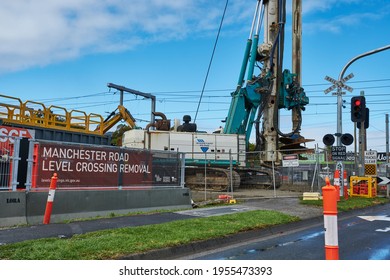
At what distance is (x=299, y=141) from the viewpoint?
2436cm

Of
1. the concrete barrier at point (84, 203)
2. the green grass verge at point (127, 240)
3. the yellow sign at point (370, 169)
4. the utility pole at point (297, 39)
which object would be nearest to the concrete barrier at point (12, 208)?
the concrete barrier at point (84, 203)

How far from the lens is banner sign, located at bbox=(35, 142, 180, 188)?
10523 millimetres

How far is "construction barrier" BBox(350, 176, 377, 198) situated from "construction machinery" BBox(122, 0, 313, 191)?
3126mm

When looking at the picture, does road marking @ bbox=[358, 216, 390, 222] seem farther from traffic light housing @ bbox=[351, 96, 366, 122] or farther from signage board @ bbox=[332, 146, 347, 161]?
traffic light housing @ bbox=[351, 96, 366, 122]

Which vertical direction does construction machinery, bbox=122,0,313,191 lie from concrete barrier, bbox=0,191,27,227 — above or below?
above

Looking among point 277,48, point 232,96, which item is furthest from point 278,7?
point 232,96

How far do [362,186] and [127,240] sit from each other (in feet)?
50.9

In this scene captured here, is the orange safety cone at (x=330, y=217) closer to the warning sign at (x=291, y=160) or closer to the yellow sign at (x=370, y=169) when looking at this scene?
the warning sign at (x=291, y=160)

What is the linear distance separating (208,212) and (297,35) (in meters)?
19.1

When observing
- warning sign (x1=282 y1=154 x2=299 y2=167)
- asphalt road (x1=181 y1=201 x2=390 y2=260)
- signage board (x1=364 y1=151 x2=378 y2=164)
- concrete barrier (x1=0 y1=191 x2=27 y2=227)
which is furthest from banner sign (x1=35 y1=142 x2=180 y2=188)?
signage board (x1=364 y1=151 x2=378 y2=164)

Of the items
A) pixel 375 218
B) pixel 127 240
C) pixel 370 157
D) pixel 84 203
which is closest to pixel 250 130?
pixel 370 157

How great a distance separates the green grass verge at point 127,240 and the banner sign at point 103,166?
Answer: 3192 millimetres

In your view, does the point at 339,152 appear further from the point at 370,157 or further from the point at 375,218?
the point at 375,218
